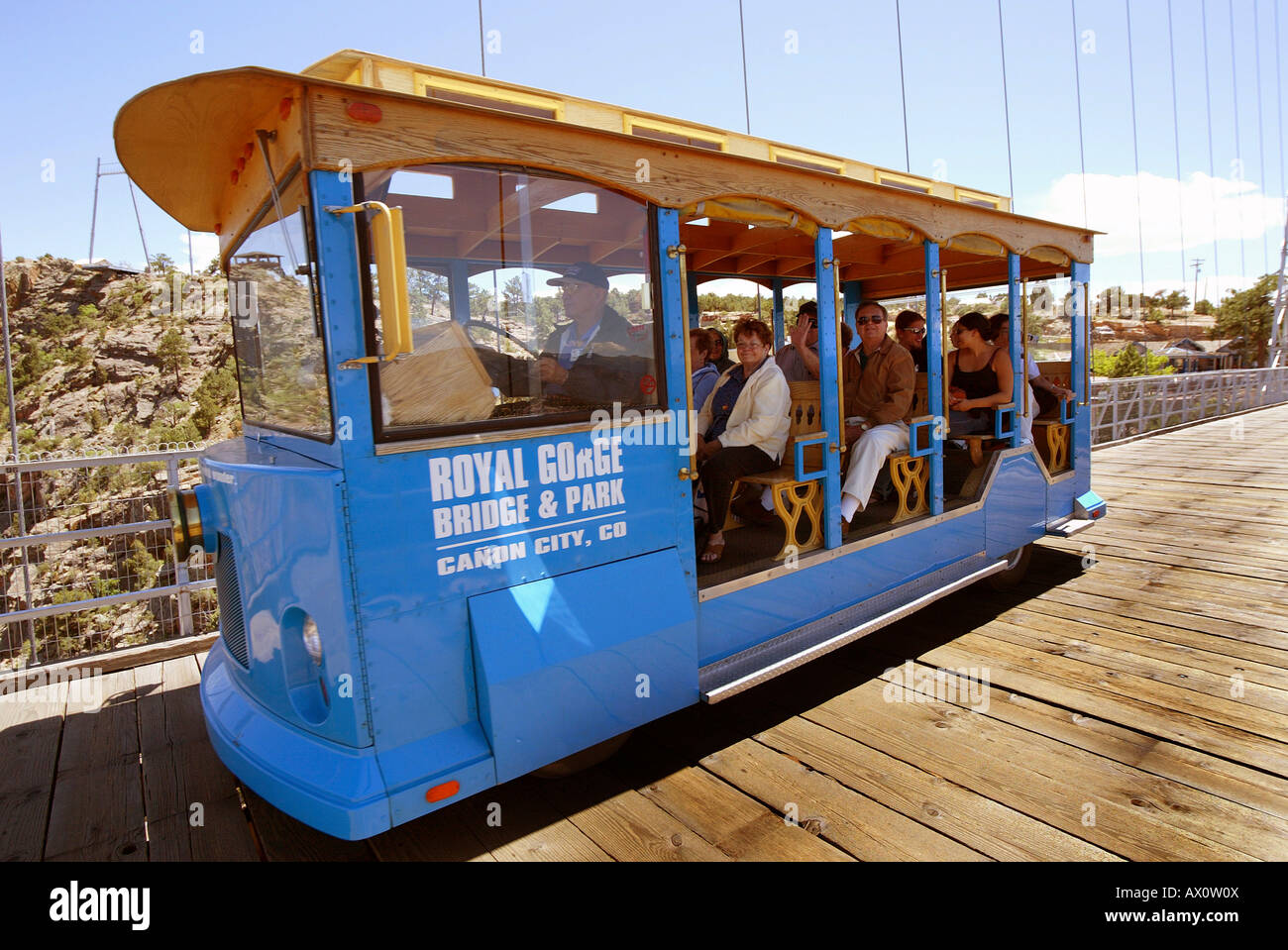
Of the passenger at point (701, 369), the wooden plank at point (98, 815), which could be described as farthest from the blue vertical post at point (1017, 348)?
the wooden plank at point (98, 815)

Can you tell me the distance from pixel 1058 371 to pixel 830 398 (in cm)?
335

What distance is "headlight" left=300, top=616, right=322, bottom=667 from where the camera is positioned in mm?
2503

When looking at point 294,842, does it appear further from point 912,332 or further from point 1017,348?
point 1017,348

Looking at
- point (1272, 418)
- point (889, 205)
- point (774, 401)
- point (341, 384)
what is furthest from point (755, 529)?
point (1272, 418)

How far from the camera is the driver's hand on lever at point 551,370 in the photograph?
8.92 feet

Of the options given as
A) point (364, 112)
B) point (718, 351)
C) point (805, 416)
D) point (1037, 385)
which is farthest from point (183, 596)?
point (1037, 385)

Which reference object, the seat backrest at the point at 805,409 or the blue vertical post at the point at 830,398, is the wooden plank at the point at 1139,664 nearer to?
the blue vertical post at the point at 830,398

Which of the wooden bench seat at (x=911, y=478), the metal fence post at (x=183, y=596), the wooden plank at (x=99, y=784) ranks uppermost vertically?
the wooden bench seat at (x=911, y=478)

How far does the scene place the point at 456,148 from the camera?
7.95 feet

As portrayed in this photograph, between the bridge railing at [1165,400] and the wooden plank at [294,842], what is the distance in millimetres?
10716

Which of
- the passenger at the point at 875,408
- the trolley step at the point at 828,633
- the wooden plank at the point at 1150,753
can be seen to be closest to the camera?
the wooden plank at the point at 1150,753

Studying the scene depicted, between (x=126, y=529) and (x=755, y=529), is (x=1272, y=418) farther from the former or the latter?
(x=126, y=529)

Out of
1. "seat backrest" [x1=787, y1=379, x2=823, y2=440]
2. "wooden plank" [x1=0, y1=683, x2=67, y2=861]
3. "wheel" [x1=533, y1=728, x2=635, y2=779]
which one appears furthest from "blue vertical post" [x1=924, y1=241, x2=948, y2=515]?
"wooden plank" [x1=0, y1=683, x2=67, y2=861]
